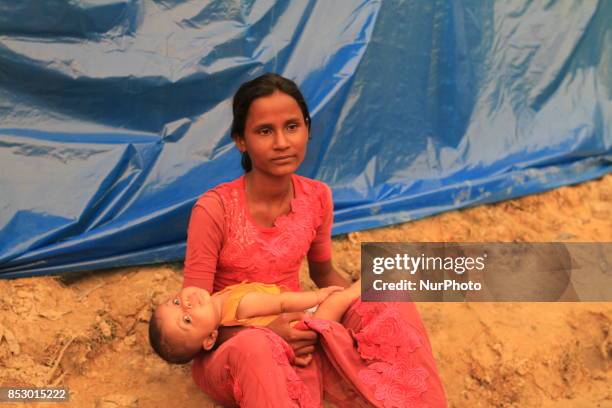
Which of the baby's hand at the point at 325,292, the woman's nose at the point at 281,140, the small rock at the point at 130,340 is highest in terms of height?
the woman's nose at the point at 281,140

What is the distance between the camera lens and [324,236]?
2.53m

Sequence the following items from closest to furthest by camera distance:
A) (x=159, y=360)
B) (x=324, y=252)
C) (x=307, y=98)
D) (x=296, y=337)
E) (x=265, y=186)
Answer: (x=296, y=337) < (x=265, y=186) < (x=324, y=252) < (x=159, y=360) < (x=307, y=98)

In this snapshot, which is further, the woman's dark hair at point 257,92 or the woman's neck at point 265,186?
the woman's neck at point 265,186

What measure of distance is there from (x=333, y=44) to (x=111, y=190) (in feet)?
3.82

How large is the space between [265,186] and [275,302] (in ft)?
1.22

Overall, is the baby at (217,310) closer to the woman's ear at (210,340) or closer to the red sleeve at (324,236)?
the woman's ear at (210,340)

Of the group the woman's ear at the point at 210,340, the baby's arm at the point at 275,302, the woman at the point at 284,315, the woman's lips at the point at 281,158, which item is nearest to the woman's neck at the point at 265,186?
the woman at the point at 284,315

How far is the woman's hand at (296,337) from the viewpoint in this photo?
216 centimetres

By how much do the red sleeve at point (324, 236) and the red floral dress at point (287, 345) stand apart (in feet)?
0.12

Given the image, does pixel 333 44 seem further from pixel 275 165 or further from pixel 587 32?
pixel 587 32

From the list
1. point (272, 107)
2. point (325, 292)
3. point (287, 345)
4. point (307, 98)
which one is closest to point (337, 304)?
point (325, 292)

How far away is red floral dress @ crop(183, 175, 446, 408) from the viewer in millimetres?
1991

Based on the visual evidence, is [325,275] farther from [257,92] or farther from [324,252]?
[257,92]

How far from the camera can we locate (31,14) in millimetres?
2707
